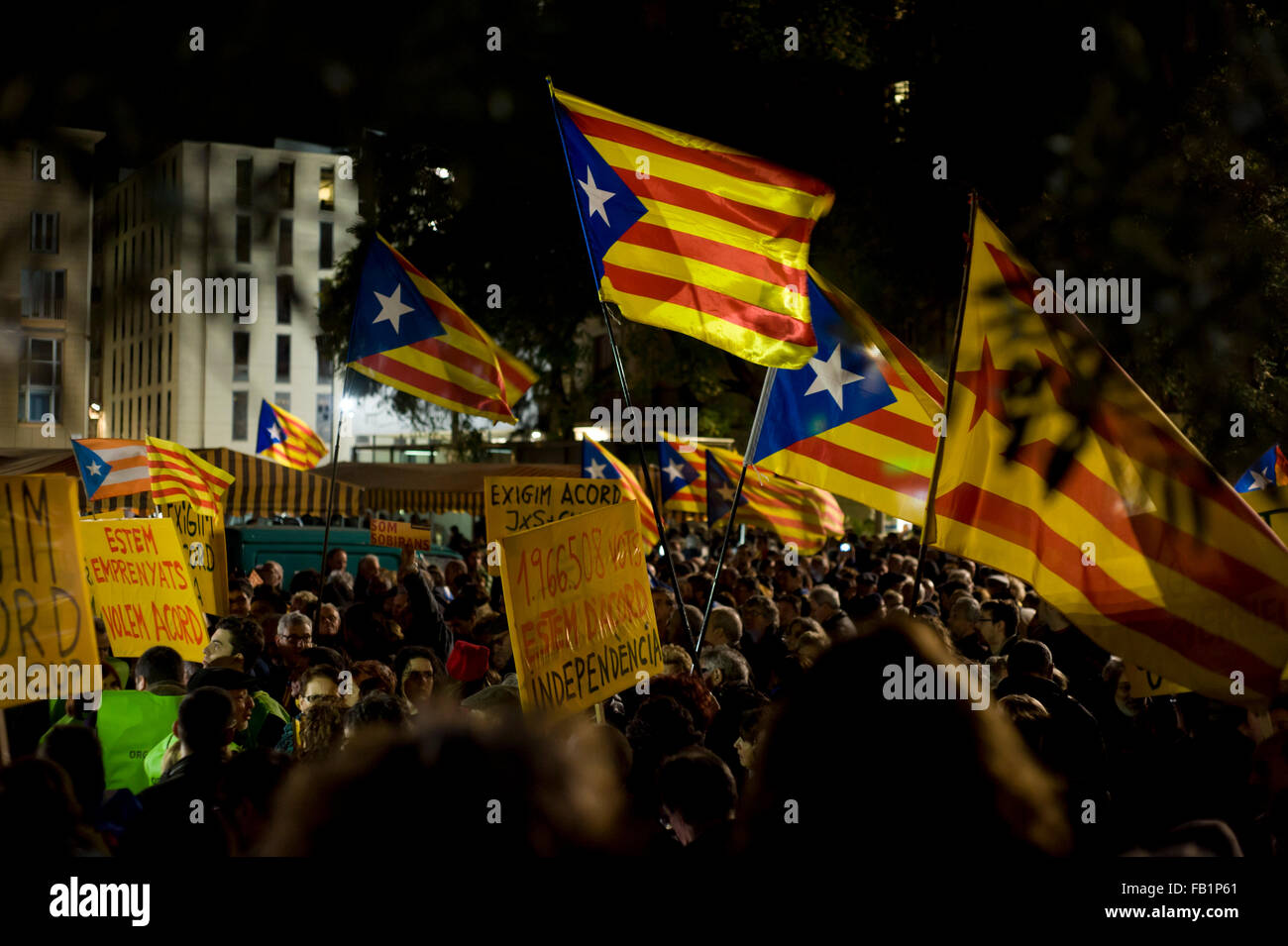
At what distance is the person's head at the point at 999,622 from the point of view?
8.77 metres

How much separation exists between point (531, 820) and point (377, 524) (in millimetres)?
12111

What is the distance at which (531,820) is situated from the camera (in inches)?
79.7

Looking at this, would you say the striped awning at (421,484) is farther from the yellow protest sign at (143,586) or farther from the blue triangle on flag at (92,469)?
the yellow protest sign at (143,586)

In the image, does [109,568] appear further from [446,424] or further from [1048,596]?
[446,424]

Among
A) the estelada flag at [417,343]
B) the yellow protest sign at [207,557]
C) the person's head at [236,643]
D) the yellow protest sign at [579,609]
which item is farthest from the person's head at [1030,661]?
the yellow protest sign at [207,557]

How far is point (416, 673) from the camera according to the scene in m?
6.78

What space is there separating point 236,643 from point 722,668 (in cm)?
287

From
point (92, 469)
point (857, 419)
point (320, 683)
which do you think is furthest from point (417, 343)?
point (92, 469)

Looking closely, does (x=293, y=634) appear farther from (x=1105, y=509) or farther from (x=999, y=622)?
(x=1105, y=509)

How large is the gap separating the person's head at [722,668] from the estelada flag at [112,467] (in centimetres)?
1045

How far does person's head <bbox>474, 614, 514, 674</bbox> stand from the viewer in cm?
821

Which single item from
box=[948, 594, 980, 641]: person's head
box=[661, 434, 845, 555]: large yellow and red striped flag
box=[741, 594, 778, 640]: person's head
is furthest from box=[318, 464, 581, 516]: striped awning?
box=[948, 594, 980, 641]: person's head

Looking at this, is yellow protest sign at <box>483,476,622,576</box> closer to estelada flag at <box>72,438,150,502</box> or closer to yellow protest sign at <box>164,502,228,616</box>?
yellow protest sign at <box>164,502,228,616</box>
